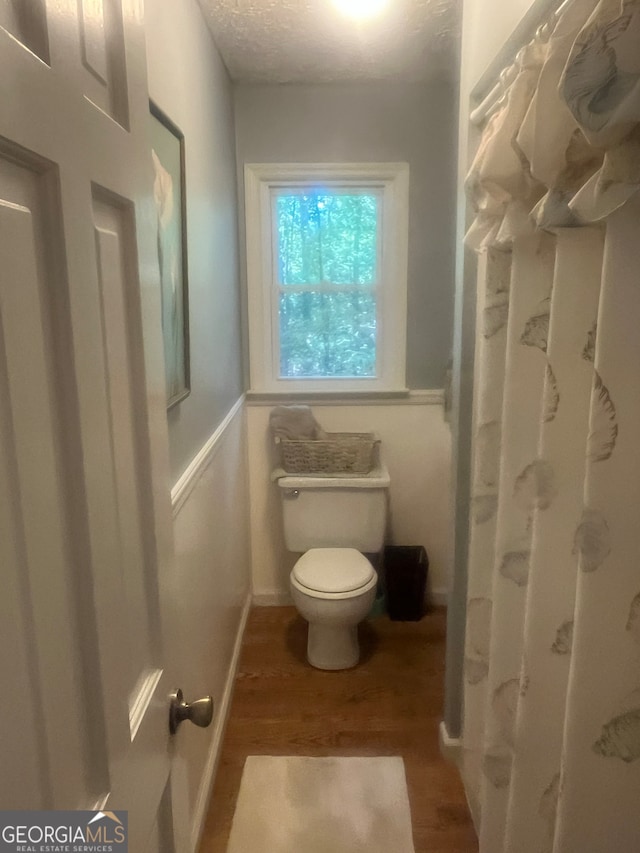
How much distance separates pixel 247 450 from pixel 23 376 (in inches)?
93.8

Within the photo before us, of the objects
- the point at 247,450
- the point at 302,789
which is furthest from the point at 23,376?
the point at 247,450

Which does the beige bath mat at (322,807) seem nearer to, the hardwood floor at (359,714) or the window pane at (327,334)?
the hardwood floor at (359,714)

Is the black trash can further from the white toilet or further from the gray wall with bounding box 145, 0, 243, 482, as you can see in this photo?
the gray wall with bounding box 145, 0, 243, 482

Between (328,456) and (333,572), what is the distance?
505 millimetres

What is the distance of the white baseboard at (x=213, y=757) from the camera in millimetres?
1684

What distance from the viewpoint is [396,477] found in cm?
293

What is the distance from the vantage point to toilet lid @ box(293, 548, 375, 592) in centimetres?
231

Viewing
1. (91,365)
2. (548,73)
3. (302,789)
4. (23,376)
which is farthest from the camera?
(302,789)

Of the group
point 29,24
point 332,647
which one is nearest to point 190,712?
point 29,24

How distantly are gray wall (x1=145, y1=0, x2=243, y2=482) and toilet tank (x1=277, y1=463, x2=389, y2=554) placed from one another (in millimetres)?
500

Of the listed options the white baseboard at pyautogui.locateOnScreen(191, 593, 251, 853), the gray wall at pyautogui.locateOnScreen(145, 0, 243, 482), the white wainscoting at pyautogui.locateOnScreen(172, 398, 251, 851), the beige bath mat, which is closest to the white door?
the white wainscoting at pyautogui.locateOnScreen(172, 398, 251, 851)

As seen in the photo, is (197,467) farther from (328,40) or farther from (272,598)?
(328,40)

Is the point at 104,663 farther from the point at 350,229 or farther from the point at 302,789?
the point at 350,229

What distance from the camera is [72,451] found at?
1.90 feet
